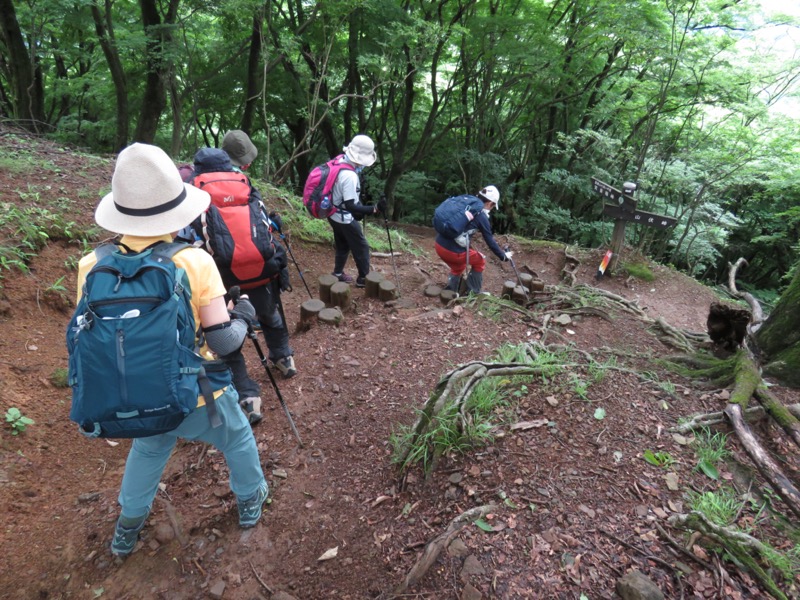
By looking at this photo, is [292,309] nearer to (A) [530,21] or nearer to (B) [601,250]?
(B) [601,250]

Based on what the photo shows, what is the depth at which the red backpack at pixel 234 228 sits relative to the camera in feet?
10.7

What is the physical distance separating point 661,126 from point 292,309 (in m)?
11.3

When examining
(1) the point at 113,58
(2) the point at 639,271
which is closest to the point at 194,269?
(2) the point at 639,271

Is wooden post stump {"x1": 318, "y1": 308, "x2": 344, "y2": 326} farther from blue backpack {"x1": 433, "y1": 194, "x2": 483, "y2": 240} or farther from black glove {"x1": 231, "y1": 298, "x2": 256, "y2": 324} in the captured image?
black glove {"x1": 231, "y1": 298, "x2": 256, "y2": 324}

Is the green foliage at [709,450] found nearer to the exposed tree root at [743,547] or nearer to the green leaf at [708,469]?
the green leaf at [708,469]

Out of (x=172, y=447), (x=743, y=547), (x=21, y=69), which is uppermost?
(x=21, y=69)

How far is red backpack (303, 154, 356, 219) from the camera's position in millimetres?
5512

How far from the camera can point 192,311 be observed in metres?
2.03

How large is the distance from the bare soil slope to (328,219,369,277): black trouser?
2247 mm

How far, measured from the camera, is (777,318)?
343 cm

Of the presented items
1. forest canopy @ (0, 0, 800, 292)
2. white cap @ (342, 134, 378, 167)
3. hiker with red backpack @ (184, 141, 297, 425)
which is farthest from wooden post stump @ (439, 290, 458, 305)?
forest canopy @ (0, 0, 800, 292)

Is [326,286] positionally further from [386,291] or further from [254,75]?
[254,75]

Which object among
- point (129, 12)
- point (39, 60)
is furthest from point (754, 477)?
point (39, 60)

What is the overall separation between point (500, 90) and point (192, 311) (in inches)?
504
